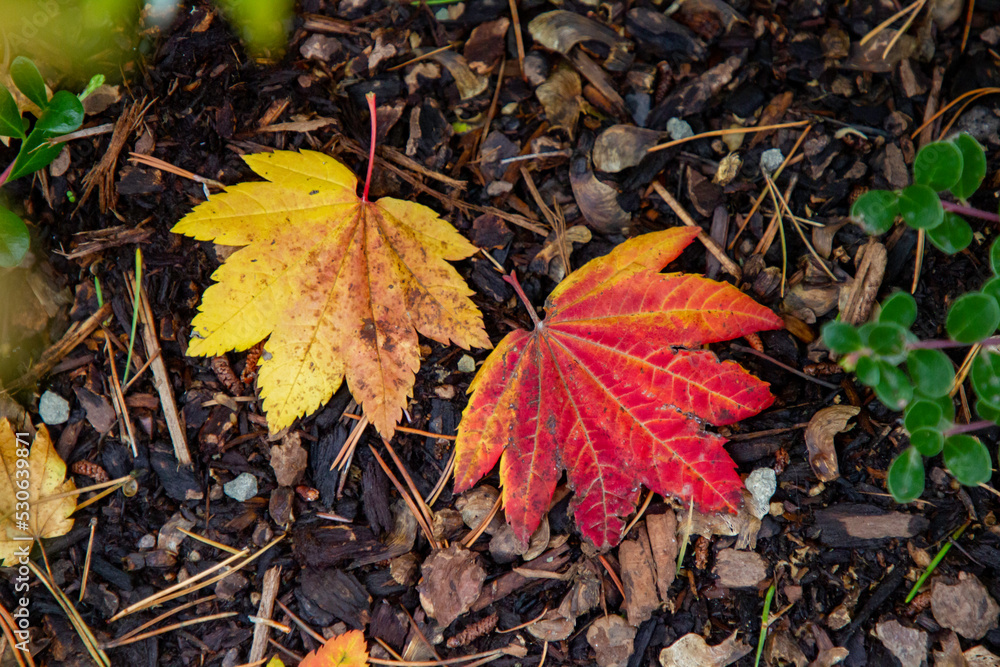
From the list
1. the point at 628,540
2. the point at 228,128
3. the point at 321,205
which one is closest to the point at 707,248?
the point at 628,540

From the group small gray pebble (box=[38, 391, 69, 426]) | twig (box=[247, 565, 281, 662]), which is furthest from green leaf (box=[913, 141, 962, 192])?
small gray pebble (box=[38, 391, 69, 426])

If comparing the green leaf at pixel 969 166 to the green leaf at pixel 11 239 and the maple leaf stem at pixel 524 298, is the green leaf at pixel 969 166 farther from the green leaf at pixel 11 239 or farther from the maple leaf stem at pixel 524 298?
the green leaf at pixel 11 239

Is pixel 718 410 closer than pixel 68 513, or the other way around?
pixel 718 410

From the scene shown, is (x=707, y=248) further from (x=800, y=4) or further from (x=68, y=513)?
(x=68, y=513)

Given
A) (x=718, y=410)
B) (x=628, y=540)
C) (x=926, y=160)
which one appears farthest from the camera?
(x=628, y=540)

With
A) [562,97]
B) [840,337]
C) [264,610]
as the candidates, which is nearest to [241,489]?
[264,610]

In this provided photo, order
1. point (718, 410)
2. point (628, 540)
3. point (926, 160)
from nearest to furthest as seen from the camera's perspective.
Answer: point (926, 160), point (718, 410), point (628, 540)

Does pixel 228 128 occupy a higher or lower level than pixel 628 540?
higher
